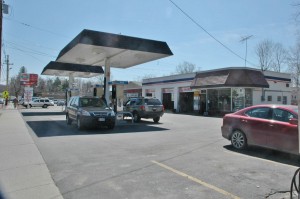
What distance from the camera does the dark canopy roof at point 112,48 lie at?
1669 cm

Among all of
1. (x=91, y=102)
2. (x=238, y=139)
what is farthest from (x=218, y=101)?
(x=238, y=139)

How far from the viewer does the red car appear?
7.57 metres

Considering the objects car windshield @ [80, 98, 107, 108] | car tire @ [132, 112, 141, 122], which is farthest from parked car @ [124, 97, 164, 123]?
car windshield @ [80, 98, 107, 108]

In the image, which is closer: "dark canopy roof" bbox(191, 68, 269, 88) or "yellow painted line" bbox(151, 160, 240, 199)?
"yellow painted line" bbox(151, 160, 240, 199)

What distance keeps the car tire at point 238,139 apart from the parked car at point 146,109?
33.9ft

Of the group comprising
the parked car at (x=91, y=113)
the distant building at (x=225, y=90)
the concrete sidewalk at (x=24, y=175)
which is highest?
the distant building at (x=225, y=90)

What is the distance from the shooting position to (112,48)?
1820cm

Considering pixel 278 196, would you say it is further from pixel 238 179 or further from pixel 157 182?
pixel 157 182

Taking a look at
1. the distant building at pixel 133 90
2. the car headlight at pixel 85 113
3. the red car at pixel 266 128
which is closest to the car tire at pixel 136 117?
the car headlight at pixel 85 113

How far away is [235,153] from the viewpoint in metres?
8.65

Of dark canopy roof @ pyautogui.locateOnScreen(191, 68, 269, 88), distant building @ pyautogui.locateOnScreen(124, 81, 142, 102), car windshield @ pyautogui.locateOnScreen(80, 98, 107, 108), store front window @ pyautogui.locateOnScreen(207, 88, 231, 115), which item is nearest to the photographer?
car windshield @ pyautogui.locateOnScreen(80, 98, 107, 108)

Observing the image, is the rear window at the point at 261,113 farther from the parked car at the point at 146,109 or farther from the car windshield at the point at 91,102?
the parked car at the point at 146,109

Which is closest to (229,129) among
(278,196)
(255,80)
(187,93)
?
(278,196)

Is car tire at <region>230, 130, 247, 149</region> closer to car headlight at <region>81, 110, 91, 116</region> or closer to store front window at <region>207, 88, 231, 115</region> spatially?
car headlight at <region>81, 110, 91, 116</region>
